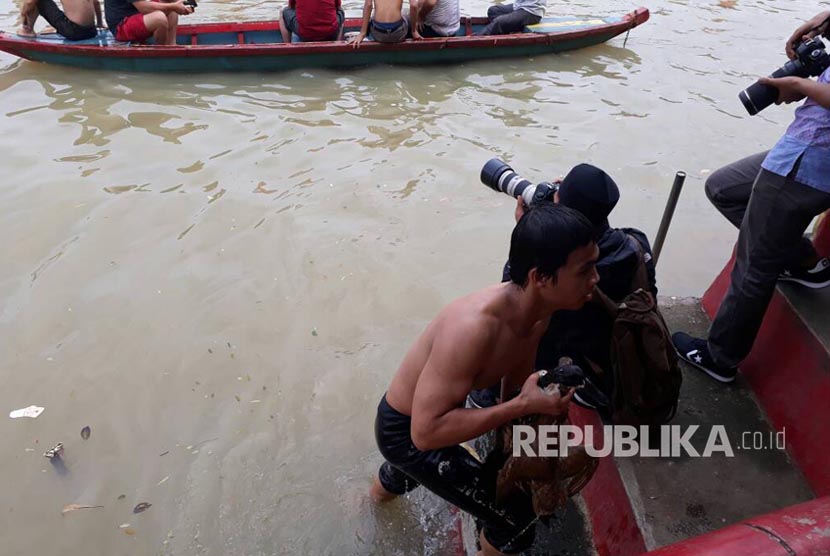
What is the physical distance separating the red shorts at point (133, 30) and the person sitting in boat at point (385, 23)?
2.39 metres

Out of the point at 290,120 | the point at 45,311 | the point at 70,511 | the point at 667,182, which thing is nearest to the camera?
the point at 70,511

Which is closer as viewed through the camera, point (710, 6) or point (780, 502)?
point (780, 502)

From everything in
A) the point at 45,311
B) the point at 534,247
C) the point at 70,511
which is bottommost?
the point at 70,511

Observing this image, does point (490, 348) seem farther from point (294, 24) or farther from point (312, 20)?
point (294, 24)

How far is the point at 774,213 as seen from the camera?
2.34 metres

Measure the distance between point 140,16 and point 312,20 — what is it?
6.39ft

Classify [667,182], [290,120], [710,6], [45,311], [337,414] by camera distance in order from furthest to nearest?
1. [710,6]
2. [290,120]
3. [667,182]
4. [45,311]
5. [337,414]

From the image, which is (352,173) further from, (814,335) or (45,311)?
(814,335)

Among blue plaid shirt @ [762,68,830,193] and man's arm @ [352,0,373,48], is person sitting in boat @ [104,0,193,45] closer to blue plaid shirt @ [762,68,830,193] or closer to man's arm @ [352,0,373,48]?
man's arm @ [352,0,373,48]

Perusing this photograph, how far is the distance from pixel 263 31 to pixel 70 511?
Result: 22.5 feet

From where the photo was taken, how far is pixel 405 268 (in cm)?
447

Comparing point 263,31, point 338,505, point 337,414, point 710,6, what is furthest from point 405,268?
point 710,6

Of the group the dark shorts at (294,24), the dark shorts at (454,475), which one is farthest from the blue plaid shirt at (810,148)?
the dark shorts at (294,24)

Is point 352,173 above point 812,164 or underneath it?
underneath
